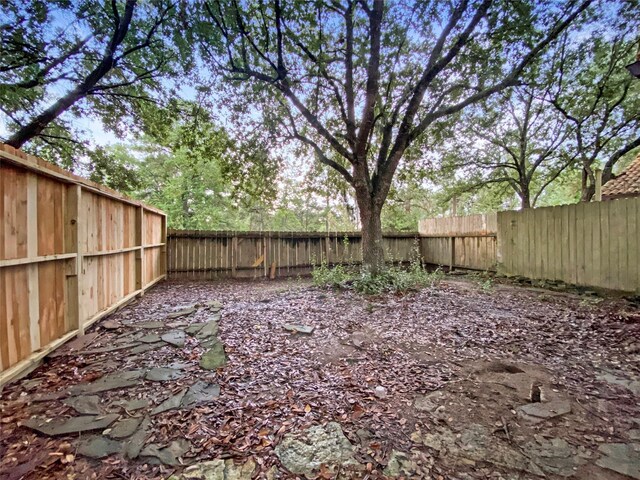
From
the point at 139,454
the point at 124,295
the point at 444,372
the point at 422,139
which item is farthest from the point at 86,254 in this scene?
the point at 422,139

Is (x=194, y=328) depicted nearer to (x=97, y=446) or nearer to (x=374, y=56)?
(x=97, y=446)

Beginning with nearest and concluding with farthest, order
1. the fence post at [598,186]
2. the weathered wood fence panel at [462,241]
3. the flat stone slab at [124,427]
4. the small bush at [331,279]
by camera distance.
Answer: the flat stone slab at [124,427] → the small bush at [331,279] → the fence post at [598,186] → the weathered wood fence panel at [462,241]

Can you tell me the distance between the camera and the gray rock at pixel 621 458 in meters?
1.23

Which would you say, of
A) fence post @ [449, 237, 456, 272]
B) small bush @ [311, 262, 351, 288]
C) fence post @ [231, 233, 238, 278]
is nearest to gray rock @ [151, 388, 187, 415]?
small bush @ [311, 262, 351, 288]

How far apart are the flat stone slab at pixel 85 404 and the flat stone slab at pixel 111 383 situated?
74mm

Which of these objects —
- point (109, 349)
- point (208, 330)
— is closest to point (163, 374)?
point (109, 349)

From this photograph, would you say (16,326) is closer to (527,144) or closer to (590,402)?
(590,402)

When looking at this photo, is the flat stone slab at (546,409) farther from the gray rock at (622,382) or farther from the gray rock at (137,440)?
the gray rock at (137,440)

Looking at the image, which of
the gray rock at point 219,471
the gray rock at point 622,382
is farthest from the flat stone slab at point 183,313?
the gray rock at point 622,382

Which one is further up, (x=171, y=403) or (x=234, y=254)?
(x=234, y=254)

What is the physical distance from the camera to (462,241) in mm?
7738

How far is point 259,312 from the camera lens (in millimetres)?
3693

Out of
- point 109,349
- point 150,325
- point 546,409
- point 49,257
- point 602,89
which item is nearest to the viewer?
point 546,409

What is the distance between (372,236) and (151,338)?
3804 millimetres
